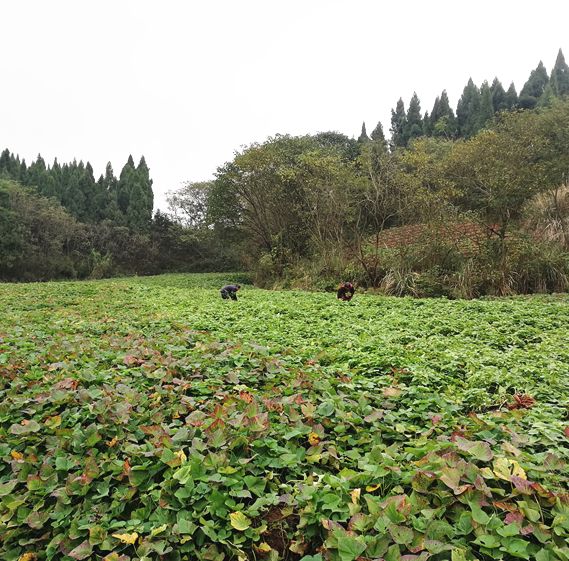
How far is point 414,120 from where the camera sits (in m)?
43.4

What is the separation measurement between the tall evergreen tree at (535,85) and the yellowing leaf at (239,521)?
46351 millimetres

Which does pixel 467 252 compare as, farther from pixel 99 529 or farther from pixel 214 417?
pixel 99 529

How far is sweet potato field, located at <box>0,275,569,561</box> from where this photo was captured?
1610 millimetres

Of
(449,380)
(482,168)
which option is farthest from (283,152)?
(449,380)

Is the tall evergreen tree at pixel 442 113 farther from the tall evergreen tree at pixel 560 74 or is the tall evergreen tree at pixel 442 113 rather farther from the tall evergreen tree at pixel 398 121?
the tall evergreen tree at pixel 560 74

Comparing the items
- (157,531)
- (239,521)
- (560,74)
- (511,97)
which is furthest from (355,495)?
(560,74)

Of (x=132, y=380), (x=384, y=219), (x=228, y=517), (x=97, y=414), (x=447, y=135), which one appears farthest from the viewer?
(x=447, y=135)

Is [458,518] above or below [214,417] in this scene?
below

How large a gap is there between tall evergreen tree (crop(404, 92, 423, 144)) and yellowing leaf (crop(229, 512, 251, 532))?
142 ft

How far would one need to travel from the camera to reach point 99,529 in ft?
5.80

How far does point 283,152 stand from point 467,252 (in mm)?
9216

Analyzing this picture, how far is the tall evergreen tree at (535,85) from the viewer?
129 feet

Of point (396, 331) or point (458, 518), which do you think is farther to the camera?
point (396, 331)

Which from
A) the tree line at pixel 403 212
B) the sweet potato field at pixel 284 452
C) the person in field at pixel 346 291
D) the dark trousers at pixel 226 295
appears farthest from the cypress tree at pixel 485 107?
the sweet potato field at pixel 284 452
